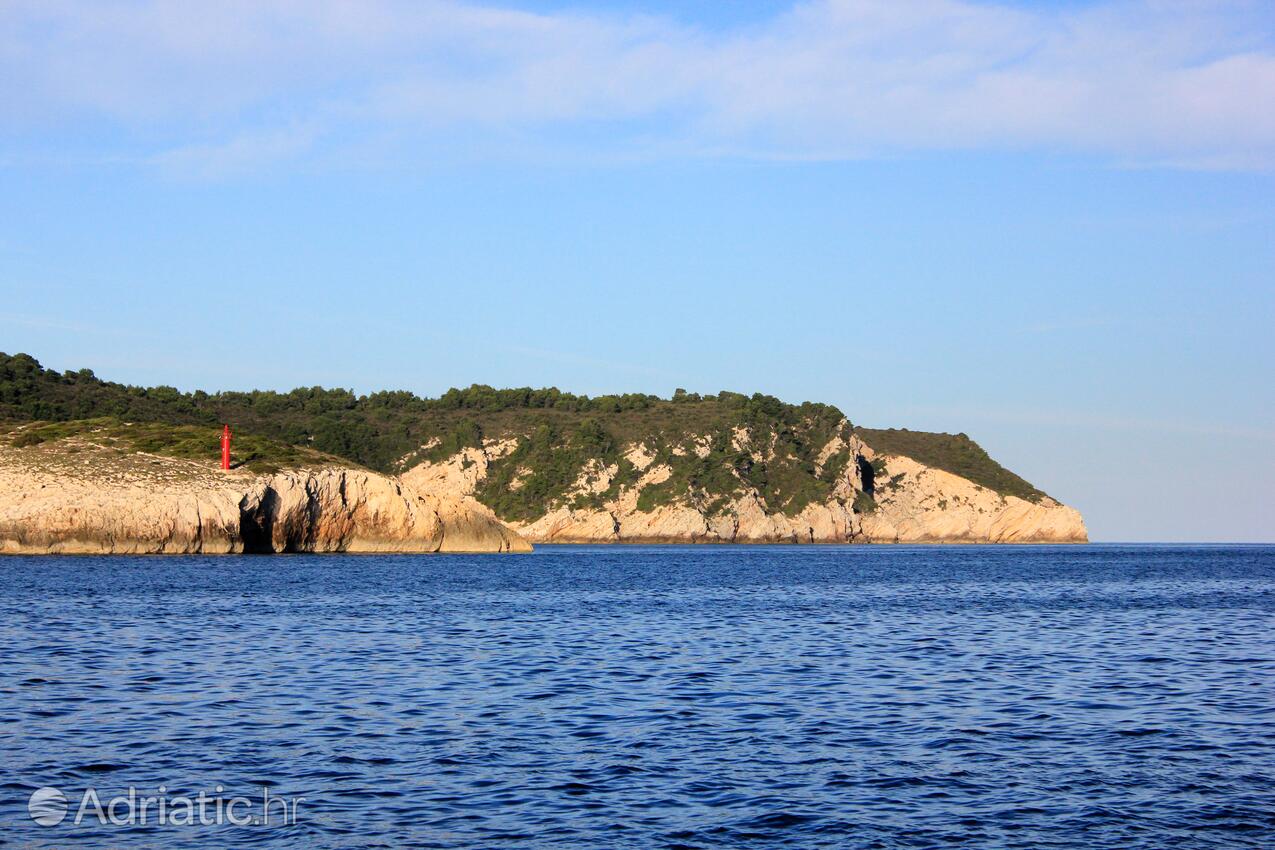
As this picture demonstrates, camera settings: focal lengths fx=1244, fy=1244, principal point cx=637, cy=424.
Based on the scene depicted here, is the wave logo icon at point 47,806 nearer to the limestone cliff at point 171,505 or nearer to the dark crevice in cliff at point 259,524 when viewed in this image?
the limestone cliff at point 171,505

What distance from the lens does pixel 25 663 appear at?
2912cm

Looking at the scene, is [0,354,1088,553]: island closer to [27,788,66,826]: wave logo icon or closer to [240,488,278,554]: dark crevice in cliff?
[240,488,278,554]: dark crevice in cliff

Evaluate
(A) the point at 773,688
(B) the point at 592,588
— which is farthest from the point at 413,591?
(A) the point at 773,688

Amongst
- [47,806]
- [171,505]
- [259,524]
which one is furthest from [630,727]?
[259,524]

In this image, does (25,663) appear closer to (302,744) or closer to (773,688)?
(302,744)

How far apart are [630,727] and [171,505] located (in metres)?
74.3

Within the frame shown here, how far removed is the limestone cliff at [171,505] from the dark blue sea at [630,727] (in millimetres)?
41191

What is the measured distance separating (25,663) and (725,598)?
1405 inches

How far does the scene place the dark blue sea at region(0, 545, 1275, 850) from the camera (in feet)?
50.8

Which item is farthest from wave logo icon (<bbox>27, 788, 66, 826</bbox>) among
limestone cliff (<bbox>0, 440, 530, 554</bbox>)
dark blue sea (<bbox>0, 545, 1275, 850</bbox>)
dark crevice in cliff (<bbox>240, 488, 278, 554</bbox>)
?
dark crevice in cliff (<bbox>240, 488, 278, 554</bbox>)

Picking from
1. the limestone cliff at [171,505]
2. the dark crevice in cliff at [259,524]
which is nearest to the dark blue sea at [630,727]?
the limestone cliff at [171,505]

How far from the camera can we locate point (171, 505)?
88.7 meters

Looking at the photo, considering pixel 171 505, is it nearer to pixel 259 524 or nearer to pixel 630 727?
pixel 259 524

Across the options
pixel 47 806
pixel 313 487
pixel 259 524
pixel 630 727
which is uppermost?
pixel 313 487
